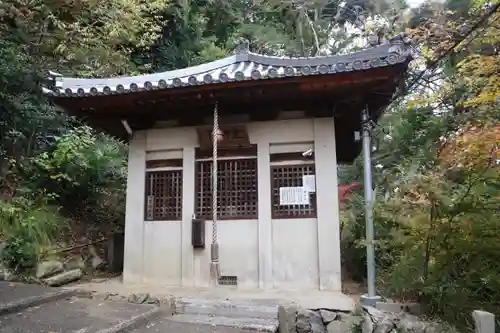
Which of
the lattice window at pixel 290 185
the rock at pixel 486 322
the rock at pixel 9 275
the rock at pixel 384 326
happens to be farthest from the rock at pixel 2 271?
the rock at pixel 486 322

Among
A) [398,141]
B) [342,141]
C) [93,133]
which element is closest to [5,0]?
[93,133]

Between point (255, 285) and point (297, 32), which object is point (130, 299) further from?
point (297, 32)

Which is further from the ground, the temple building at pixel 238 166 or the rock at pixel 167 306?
the temple building at pixel 238 166

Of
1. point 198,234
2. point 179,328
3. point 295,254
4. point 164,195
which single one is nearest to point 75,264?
point 164,195

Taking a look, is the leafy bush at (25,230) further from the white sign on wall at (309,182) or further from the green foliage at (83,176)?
the white sign on wall at (309,182)

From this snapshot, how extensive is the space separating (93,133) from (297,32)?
1102 centimetres

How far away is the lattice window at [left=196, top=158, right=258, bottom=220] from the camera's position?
265 inches

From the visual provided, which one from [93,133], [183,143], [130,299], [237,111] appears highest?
[93,133]

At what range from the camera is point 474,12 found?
7512 millimetres

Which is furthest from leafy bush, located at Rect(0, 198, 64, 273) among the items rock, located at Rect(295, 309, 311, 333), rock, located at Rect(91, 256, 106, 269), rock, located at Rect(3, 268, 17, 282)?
rock, located at Rect(295, 309, 311, 333)

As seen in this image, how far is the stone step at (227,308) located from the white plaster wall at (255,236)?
0.99 m

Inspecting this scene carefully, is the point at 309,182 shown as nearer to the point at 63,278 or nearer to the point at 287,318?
the point at 287,318

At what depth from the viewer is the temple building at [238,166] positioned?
6.16 metres

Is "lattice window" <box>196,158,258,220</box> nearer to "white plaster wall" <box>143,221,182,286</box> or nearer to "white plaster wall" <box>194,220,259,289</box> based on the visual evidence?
"white plaster wall" <box>194,220,259,289</box>
